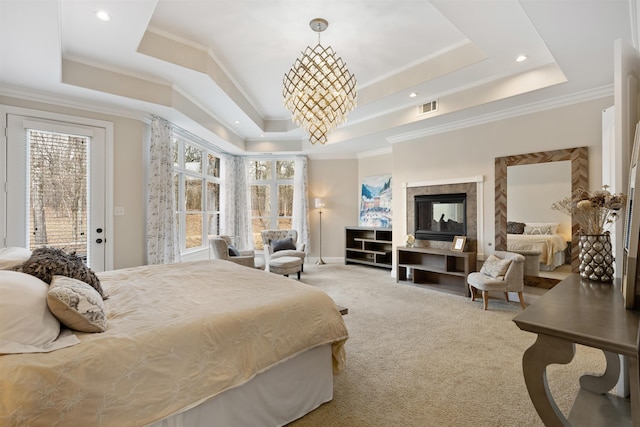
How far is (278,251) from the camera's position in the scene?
613 cm

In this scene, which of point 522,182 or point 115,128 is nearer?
point 115,128

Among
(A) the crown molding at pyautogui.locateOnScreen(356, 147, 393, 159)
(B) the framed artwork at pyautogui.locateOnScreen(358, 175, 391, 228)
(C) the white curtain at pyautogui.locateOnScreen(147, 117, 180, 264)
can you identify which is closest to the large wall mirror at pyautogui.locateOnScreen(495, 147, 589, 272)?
(B) the framed artwork at pyautogui.locateOnScreen(358, 175, 391, 228)

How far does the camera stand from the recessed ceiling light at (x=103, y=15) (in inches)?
96.7

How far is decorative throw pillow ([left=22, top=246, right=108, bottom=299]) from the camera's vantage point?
1.66 metres

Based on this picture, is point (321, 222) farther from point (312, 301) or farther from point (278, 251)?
point (312, 301)

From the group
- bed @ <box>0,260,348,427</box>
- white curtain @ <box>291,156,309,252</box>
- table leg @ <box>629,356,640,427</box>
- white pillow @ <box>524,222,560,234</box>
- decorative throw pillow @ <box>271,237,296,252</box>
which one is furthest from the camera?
white curtain @ <box>291,156,309,252</box>

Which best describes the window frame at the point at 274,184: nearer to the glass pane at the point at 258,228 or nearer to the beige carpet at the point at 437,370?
the glass pane at the point at 258,228

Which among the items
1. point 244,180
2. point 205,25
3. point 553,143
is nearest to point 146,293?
point 205,25

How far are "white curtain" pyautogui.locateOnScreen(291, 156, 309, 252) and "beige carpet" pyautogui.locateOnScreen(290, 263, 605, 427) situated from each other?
340cm

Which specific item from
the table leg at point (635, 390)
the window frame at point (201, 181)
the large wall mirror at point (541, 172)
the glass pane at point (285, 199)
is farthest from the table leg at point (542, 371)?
the glass pane at point (285, 199)

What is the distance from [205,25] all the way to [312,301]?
9.53ft

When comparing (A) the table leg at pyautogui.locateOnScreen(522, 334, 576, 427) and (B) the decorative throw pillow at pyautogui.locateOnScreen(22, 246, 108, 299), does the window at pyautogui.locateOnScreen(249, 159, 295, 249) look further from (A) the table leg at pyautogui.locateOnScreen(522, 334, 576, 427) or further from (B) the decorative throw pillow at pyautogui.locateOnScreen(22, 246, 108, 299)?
(A) the table leg at pyautogui.locateOnScreen(522, 334, 576, 427)

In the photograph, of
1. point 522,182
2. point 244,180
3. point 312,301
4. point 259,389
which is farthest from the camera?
point 244,180

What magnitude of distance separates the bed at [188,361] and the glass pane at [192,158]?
11.8ft
